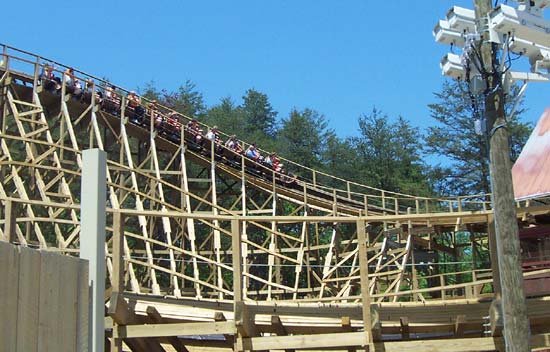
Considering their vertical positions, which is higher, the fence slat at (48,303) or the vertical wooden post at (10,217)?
the vertical wooden post at (10,217)

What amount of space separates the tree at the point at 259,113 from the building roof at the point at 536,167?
60.5 meters

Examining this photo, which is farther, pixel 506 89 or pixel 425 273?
pixel 425 273

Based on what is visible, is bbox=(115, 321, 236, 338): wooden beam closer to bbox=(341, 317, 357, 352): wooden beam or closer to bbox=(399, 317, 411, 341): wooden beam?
bbox=(341, 317, 357, 352): wooden beam

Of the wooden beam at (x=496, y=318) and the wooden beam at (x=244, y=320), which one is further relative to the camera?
→ the wooden beam at (x=244, y=320)

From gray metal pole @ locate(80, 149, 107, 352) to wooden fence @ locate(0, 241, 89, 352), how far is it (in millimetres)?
90

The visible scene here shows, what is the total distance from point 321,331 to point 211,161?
15.7 metres

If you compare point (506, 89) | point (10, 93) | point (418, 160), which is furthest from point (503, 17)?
point (418, 160)

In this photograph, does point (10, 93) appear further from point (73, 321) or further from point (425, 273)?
point (425, 273)

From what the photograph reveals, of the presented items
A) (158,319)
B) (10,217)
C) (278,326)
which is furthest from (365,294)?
(10,217)

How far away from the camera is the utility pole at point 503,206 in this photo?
8.23 m

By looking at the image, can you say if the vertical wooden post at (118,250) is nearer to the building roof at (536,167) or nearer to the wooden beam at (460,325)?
the wooden beam at (460,325)

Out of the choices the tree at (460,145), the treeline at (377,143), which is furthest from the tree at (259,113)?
the tree at (460,145)

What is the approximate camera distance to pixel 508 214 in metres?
8.45

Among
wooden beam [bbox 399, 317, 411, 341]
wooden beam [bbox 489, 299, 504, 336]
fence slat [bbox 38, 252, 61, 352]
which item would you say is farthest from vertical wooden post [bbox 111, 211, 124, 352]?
fence slat [bbox 38, 252, 61, 352]
